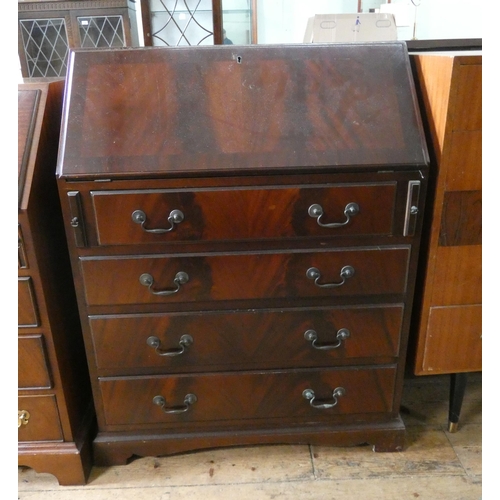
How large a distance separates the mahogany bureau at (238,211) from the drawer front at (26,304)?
10 centimetres

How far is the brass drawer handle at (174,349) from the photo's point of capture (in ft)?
3.75

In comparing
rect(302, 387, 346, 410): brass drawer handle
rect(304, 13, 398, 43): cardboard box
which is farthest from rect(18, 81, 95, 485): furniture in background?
rect(304, 13, 398, 43): cardboard box

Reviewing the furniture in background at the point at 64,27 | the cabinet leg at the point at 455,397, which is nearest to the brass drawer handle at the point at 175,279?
the cabinet leg at the point at 455,397

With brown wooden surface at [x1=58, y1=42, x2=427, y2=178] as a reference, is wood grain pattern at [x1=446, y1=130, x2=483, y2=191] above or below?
below

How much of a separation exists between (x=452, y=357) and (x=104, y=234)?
3.21 feet

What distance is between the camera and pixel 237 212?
3.41 feet

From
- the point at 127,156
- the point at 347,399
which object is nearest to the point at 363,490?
the point at 347,399

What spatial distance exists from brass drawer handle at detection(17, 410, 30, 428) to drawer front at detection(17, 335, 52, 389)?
78 mm

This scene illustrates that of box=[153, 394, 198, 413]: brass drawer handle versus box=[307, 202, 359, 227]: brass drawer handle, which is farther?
box=[153, 394, 198, 413]: brass drawer handle

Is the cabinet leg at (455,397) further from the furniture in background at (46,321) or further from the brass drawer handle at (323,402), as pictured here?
the furniture in background at (46,321)

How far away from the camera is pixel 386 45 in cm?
110

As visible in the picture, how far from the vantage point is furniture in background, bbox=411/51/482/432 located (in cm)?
101

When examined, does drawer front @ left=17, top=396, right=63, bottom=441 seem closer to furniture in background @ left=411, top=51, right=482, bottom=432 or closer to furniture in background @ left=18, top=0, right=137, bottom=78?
furniture in background @ left=411, top=51, right=482, bottom=432

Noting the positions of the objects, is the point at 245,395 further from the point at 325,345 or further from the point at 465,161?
the point at 465,161
